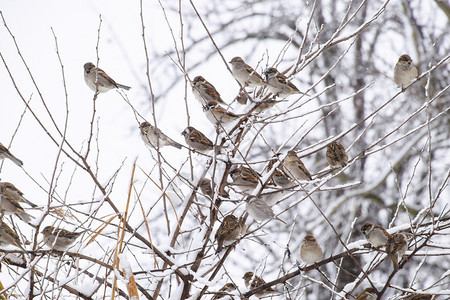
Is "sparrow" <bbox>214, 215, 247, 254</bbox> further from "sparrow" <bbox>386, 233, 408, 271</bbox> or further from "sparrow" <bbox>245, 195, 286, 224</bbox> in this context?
"sparrow" <bbox>386, 233, 408, 271</bbox>

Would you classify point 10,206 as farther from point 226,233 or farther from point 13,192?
point 226,233

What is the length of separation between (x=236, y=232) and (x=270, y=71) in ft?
4.40

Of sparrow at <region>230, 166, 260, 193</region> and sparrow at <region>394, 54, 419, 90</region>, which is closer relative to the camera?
sparrow at <region>230, 166, 260, 193</region>

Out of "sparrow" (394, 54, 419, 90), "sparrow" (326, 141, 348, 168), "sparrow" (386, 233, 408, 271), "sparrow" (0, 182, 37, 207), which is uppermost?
"sparrow" (394, 54, 419, 90)

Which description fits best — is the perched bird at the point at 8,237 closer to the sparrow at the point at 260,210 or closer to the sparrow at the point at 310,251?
the sparrow at the point at 260,210

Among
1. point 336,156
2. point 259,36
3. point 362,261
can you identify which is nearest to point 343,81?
point 259,36

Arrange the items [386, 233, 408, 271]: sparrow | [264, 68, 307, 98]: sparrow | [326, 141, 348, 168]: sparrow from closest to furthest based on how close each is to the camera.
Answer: [386, 233, 408, 271]: sparrow < [264, 68, 307, 98]: sparrow < [326, 141, 348, 168]: sparrow

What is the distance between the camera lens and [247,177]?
16.3 feet

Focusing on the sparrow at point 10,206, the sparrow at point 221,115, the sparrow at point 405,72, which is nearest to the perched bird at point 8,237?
the sparrow at point 10,206

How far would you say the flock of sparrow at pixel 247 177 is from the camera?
3.74 meters

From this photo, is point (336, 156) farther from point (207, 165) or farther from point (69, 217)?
point (69, 217)

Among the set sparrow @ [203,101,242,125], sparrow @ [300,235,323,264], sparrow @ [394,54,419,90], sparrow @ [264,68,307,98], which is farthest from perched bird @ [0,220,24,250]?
sparrow @ [394,54,419,90]

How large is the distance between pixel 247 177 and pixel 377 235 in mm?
1243

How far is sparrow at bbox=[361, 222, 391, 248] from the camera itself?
407 cm
